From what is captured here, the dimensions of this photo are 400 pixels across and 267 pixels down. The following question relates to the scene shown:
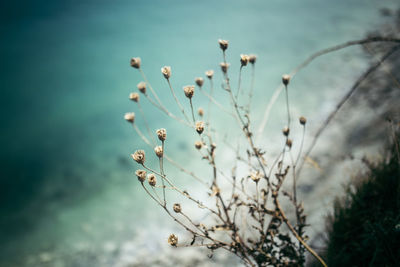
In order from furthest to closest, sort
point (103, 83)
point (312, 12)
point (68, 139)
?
1. point (312, 12)
2. point (103, 83)
3. point (68, 139)

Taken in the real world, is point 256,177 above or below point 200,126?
below

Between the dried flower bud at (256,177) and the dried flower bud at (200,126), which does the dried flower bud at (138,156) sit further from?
the dried flower bud at (256,177)

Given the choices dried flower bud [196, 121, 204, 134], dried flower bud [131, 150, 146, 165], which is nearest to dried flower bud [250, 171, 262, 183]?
dried flower bud [196, 121, 204, 134]

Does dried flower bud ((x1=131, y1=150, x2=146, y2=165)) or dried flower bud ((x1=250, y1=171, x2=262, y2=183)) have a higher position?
dried flower bud ((x1=131, y1=150, x2=146, y2=165))

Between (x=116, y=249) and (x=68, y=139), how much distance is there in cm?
161

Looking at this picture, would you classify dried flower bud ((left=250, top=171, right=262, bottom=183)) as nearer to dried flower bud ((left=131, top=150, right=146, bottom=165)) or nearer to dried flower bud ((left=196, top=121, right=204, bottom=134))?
dried flower bud ((left=196, top=121, right=204, bottom=134))

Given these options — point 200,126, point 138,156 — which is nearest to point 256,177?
point 200,126

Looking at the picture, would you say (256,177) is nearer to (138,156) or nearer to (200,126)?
(200,126)

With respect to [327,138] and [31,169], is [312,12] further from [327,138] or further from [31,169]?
[31,169]

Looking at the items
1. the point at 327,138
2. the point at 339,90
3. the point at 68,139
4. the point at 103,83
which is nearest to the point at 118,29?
the point at 103,83

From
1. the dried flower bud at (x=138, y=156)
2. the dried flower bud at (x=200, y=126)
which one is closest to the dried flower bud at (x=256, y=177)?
the dried flower bud at (x=200, y=126)

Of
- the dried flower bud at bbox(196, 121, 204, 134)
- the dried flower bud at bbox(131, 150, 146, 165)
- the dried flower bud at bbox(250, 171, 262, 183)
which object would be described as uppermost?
the dried flower bud at bbox(196, 121, 204, 134)

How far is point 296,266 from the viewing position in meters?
1.01

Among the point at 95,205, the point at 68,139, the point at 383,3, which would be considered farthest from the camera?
the point at 383,3
